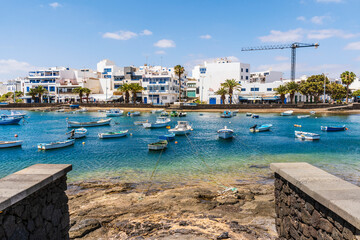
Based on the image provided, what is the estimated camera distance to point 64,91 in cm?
11850

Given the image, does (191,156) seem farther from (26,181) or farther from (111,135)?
(26,181)

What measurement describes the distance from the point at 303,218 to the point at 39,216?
6933 mm

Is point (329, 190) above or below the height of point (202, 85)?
below

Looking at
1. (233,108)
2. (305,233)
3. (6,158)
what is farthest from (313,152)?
(233,108)

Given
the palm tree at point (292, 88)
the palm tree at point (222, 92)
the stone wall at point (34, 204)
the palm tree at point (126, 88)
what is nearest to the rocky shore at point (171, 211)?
the stone wall at point (34, 204)

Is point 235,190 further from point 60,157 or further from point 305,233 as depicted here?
point 60,157

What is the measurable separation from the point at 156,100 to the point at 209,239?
10022 cm

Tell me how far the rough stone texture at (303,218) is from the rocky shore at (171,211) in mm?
3968

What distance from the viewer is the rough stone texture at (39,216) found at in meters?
5.35

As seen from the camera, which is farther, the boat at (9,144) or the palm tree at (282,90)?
the palm tree at (282,90)

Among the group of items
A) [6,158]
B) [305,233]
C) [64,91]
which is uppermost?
[64,91]

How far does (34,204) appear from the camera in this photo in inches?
243

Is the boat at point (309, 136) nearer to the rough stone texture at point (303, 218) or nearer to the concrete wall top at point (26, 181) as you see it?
the rough stone texture at point (303, 218)

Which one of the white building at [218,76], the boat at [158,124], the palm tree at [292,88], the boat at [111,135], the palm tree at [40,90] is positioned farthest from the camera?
the palm tree at [40,90]
